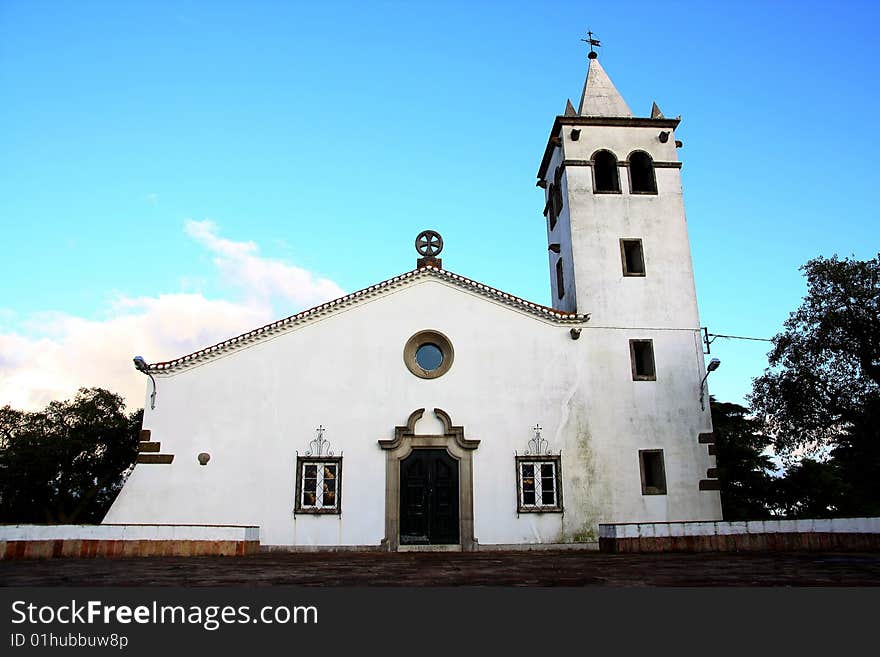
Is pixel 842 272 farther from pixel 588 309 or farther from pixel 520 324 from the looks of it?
pixel 520 324

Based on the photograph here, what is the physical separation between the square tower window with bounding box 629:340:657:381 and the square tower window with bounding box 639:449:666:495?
2.40m

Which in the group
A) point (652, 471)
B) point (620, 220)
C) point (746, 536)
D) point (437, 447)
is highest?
point (620, 220)

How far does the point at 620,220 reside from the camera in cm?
2323

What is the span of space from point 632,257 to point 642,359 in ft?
12.6

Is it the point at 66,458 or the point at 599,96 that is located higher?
the point at 599,96

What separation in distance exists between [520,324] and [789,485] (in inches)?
699

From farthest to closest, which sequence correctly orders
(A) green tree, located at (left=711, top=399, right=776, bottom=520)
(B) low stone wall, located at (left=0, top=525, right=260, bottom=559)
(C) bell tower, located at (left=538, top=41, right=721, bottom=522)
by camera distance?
(A) green tree, located at (left=711, top=399, right=776, bottom=520) → (C) bell tower, located at (left=538, top=41, right=721, bottom=522) → (B) low stone wall, located at (left=0, top=525, right=260, bottom=559)

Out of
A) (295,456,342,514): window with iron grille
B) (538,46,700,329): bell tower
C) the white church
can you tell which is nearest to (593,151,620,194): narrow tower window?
(538,46,700,329): bell tower

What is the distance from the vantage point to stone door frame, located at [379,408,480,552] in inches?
761

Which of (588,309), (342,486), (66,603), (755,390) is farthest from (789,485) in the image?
(66,603)

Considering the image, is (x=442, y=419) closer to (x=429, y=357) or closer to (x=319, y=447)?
(x=429, y=357)

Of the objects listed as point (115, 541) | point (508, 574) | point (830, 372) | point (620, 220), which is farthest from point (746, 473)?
point (115, 541)

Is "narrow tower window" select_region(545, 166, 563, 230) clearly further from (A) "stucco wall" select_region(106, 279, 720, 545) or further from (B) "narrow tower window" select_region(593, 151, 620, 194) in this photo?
(A) "stucco wall" select_region(106, 279, 720, 545)

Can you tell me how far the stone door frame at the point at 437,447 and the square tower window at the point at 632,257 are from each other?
27.2 feet
